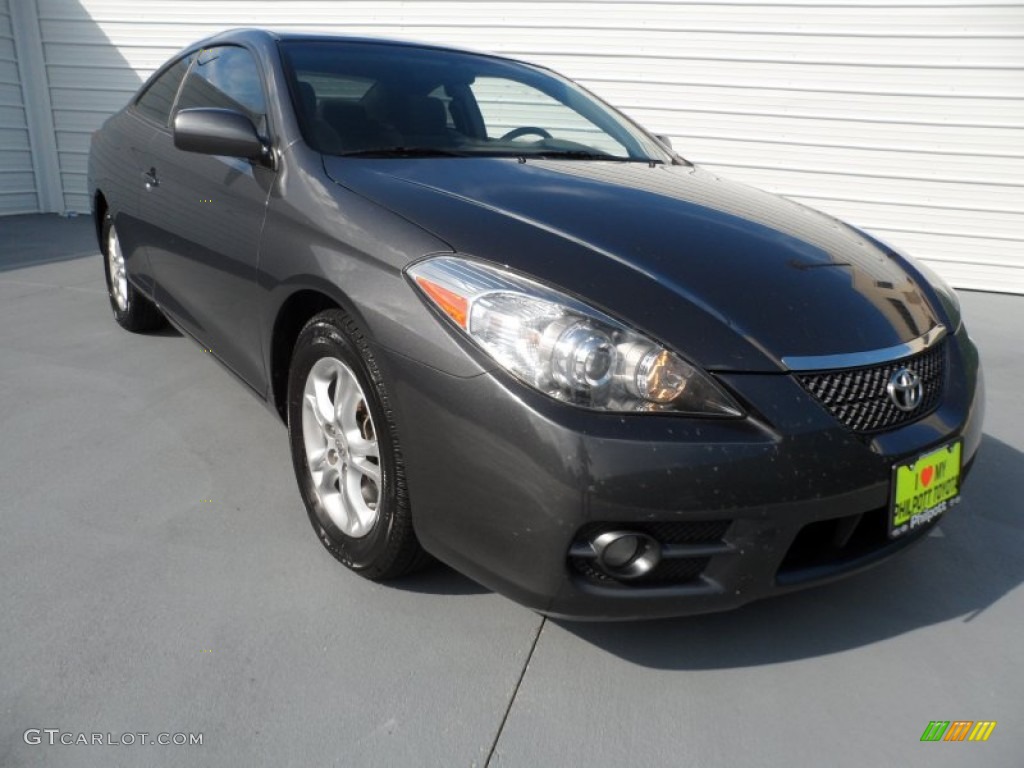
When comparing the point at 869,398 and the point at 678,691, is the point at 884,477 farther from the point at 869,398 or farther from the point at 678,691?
the point at 678,691

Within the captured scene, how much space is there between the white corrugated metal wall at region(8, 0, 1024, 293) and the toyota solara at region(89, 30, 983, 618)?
433 centimetres

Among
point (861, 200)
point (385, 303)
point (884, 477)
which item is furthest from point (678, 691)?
point (861, 200)

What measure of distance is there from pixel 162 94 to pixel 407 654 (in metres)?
2.79

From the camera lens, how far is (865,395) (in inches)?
70.4

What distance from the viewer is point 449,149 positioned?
8.31 ft

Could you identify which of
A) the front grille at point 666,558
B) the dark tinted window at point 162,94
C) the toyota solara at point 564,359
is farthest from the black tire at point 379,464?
the dark tinted window at point 162,94

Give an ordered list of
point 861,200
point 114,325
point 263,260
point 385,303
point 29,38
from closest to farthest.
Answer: point 385,303, point 263,260, point 114,325, point 861,200, point 29,38

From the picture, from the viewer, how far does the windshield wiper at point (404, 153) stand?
2.36 meters

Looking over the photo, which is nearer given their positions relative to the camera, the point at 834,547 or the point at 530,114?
the point at 834,547

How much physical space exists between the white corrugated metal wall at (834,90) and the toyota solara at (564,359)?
4.33 meters

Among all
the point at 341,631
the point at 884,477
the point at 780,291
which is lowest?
the point at 341,631

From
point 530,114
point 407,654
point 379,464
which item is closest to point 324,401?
point 379,464

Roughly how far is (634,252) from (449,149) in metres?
0.88

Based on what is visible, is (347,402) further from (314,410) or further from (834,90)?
(834,90)
